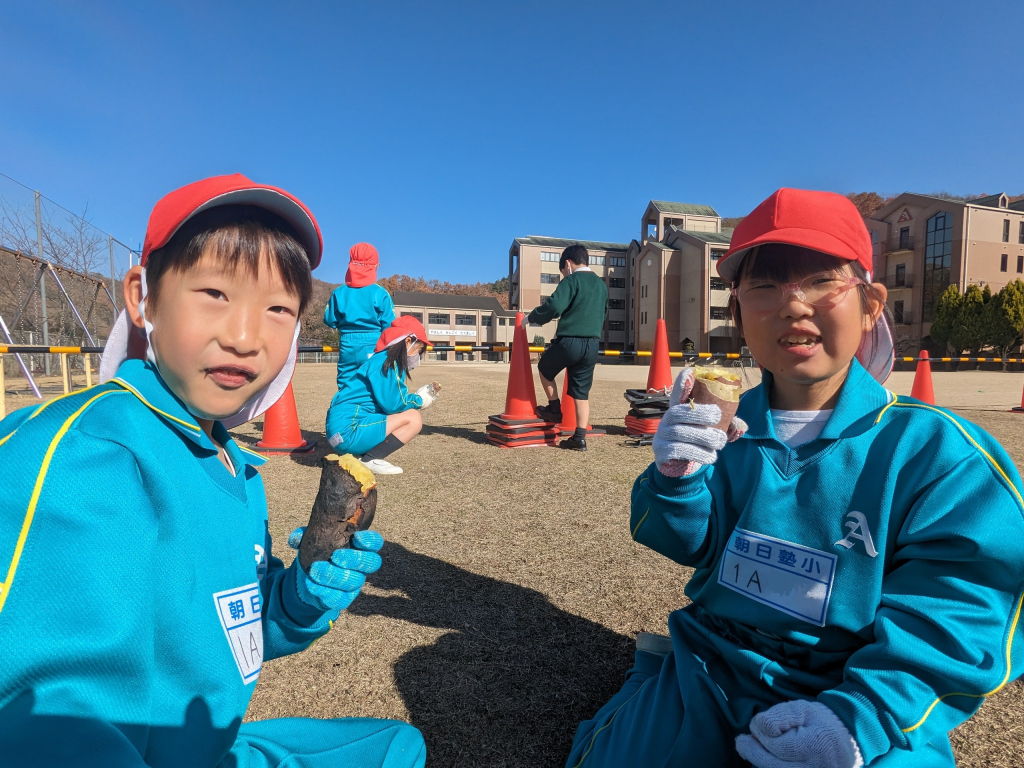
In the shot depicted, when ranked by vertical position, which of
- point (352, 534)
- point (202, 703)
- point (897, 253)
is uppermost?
point (897, 253)

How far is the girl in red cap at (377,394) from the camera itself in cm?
530

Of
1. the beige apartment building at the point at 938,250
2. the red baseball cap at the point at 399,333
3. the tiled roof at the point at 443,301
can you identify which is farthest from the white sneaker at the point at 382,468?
the tiled roof at the point at 443,301

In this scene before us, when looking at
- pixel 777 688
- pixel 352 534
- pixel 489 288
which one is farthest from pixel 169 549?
pixel 489 288

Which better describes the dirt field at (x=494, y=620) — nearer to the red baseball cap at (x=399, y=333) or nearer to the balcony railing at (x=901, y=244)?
the red baseball cap at (x=399, y=333)

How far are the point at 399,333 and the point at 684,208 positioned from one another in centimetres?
5155

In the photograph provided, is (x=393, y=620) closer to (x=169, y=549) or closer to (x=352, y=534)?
(x=352, y=534)

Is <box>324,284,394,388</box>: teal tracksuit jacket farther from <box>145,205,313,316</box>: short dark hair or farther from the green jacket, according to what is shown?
<box>145,205,313,316</box>: short dark hair

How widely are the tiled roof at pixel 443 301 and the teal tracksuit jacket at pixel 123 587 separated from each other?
61.4m

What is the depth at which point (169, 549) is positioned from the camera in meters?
1.03

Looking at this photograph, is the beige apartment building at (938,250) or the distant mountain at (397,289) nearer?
the beige apartment building at (938,250)

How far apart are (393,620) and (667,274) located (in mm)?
44730

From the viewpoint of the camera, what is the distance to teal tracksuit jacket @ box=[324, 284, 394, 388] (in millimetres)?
5426

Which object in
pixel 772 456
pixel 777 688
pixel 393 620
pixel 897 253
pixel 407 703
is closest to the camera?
pixel 777 688

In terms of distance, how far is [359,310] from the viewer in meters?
5.41
